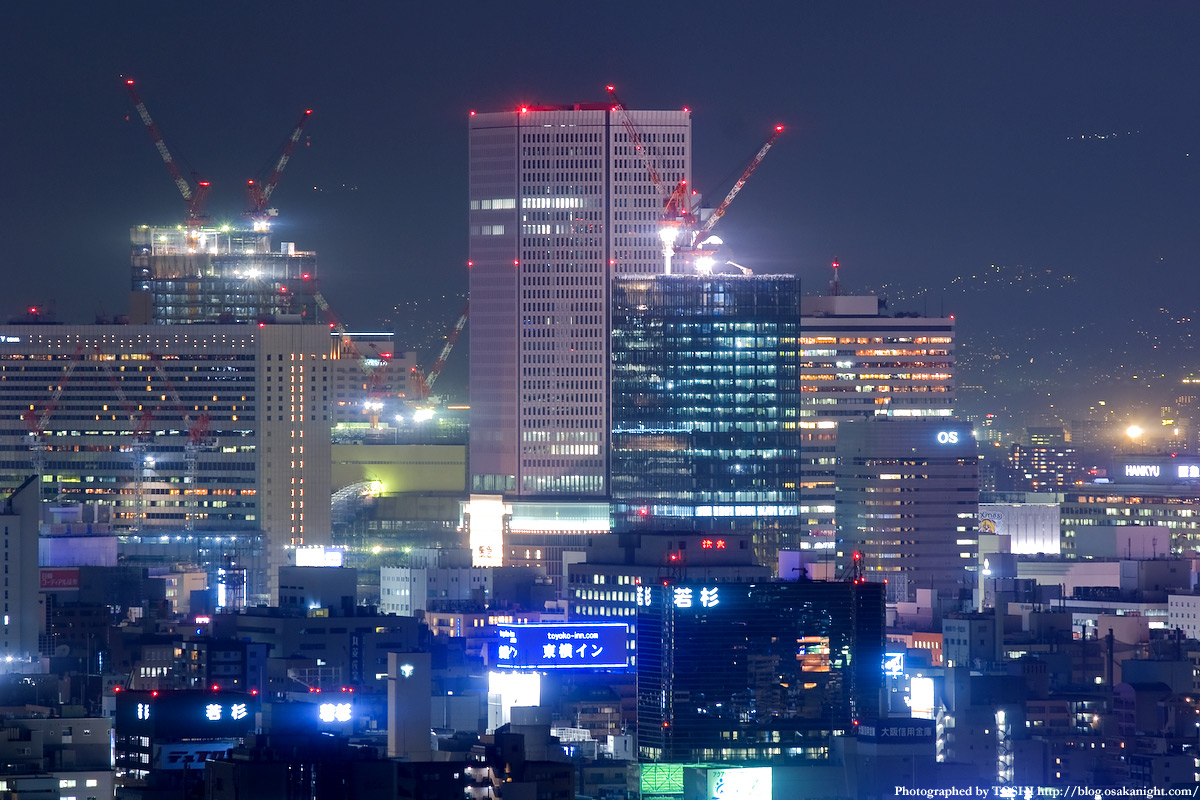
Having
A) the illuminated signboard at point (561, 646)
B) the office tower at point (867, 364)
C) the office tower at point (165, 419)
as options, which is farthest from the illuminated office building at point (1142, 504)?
the illuminated signboard at point (561, 646)

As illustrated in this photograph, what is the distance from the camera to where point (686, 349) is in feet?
481

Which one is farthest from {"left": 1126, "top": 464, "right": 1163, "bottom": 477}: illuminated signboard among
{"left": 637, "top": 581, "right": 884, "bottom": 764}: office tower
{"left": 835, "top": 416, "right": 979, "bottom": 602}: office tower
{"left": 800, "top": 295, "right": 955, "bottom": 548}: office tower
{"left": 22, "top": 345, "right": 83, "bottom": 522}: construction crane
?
{"left": 637, "top": 581, "right": 884, "bottom": 764}: office tower

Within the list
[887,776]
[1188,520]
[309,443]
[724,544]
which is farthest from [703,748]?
[1188,520]

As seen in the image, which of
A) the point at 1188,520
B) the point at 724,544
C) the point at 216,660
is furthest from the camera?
the point at 1188,520

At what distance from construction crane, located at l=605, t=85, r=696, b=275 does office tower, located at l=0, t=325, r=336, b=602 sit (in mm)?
17371

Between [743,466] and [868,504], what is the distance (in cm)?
848

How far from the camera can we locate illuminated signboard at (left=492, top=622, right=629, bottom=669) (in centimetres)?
11450

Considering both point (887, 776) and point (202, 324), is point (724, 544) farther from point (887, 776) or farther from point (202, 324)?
point (202, 324)

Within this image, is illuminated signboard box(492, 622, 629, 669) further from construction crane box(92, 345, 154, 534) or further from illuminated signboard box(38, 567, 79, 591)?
construction crane box(92, 345, 154, 534)

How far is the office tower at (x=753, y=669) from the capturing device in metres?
104

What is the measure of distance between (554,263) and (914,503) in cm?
1773

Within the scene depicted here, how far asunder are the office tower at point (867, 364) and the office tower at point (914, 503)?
23.7ft

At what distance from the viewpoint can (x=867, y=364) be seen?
165m

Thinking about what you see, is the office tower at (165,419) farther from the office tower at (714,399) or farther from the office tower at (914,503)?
the office tower at (914,503)
